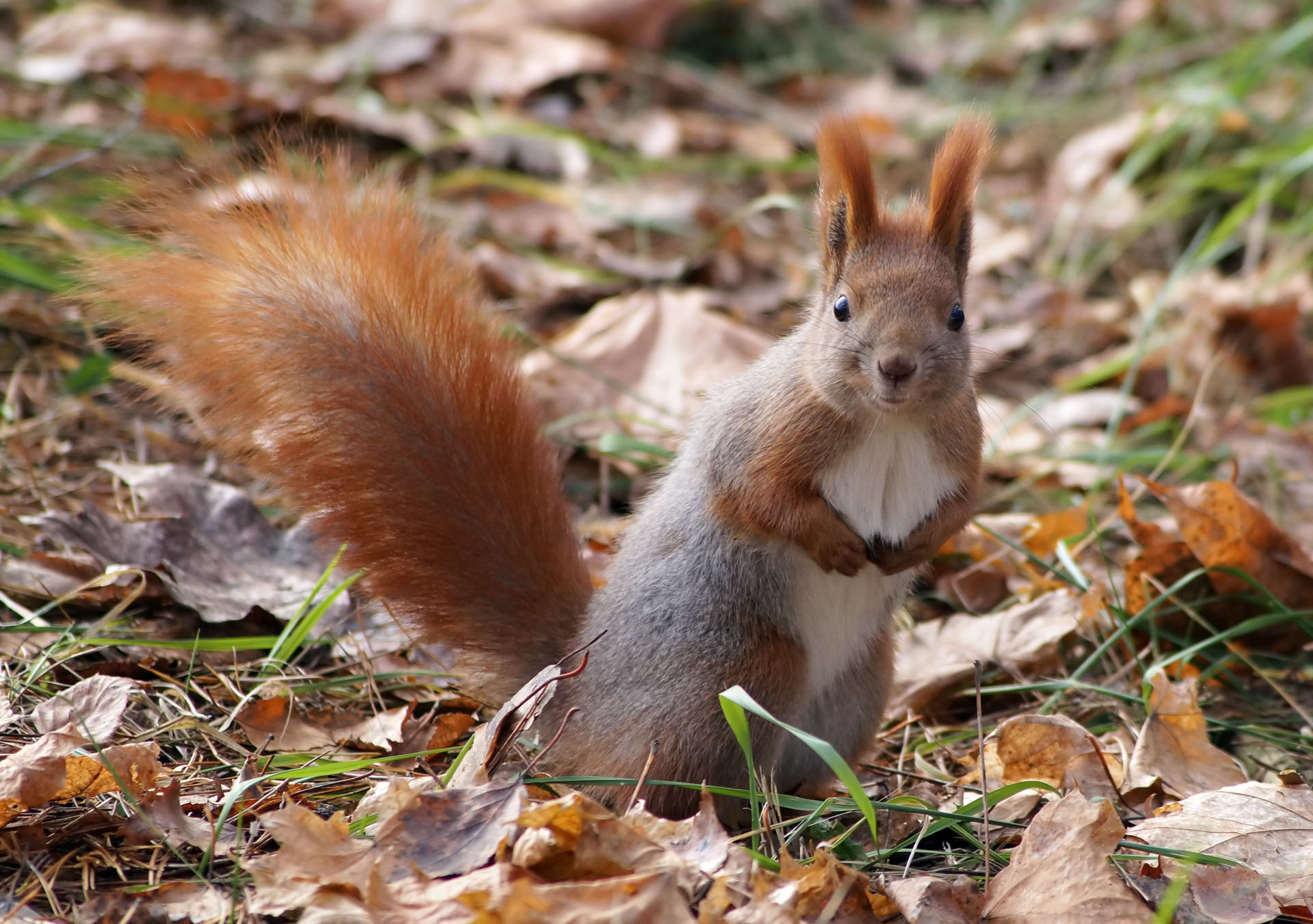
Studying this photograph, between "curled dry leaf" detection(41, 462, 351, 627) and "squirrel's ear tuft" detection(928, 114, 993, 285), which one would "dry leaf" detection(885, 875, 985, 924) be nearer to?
"squirrel's ear tuft" detection(928, 114, 993, 285)

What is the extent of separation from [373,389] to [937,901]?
3.74ft

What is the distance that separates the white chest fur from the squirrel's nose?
5.4 inches

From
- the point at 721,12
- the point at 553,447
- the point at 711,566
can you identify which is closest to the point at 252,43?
the point at 721,12

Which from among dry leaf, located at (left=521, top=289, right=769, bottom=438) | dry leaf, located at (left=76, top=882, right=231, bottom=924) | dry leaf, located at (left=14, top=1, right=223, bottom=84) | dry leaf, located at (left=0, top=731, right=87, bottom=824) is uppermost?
dry leaf, located at (left=14, top=1, right=223, bottom=84)

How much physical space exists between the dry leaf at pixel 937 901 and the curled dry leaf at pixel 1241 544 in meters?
1.20

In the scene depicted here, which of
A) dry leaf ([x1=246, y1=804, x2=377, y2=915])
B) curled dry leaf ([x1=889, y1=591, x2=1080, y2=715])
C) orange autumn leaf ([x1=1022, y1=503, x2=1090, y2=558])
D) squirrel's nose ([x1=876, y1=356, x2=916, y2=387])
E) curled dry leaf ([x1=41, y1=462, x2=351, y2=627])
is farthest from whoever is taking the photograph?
orange autumn leaf ([x1=1022, y1=503, x2=1090, y2=558])

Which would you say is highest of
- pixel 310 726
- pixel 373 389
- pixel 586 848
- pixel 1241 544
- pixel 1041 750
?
pixel 373 389

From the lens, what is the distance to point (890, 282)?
82.3 inches

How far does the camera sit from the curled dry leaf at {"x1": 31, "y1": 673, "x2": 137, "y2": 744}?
6.54 feet

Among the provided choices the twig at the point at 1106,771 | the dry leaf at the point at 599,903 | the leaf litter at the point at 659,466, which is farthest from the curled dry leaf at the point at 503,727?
the twig at the point at 1106,771

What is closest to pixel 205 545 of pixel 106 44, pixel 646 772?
pixel 646 772

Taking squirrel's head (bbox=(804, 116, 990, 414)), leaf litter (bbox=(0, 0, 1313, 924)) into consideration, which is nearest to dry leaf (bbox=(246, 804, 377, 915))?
leaf litter (bbox=(0, 0, 1313, 924))

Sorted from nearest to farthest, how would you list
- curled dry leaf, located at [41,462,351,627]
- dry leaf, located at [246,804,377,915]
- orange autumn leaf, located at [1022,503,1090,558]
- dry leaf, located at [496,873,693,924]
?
dry leaf, located at [496,873,693,924], dry leaf, located at [246,804,377,915], curled dry leaf, located at [41,462,351,627], orange autumn leaf, located at [1022,503,1090,558]

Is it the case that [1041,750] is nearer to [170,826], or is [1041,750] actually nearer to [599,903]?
[599,903]
